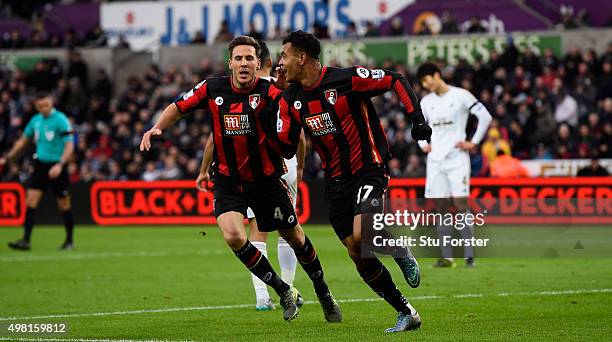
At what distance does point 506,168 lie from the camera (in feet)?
69.1

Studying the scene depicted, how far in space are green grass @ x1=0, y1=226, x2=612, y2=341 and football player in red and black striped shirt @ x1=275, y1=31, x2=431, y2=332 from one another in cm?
48

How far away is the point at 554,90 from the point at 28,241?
11627 mm

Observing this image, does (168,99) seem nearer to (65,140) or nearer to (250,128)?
(65,140)

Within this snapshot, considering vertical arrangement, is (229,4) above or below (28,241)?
above

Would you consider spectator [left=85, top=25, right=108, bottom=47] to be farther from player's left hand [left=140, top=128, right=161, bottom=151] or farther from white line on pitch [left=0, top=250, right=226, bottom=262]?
player's left hand [left=140, top=128, right=161, bottom=151]

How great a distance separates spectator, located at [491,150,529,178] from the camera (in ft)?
69.1

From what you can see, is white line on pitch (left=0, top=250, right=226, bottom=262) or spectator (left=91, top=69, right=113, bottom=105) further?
spectator (left=91, top=69, right=113, bottom=105)

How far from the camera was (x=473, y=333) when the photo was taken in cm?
836

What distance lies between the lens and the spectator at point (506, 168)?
829 inches

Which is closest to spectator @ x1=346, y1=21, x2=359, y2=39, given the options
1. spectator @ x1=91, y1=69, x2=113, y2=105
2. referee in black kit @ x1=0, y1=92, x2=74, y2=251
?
spectator @ x1=91, y1=69, x2=113, y2=105

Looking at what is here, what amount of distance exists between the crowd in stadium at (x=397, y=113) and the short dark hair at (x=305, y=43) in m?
13.3

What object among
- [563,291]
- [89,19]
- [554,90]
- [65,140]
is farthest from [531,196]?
[89,19]

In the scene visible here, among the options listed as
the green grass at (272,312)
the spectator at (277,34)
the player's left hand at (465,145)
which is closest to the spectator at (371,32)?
the spectator at (277,34)

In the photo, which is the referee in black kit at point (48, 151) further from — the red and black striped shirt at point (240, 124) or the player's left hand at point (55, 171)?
the red and black striped shirt at point (240, 124)
